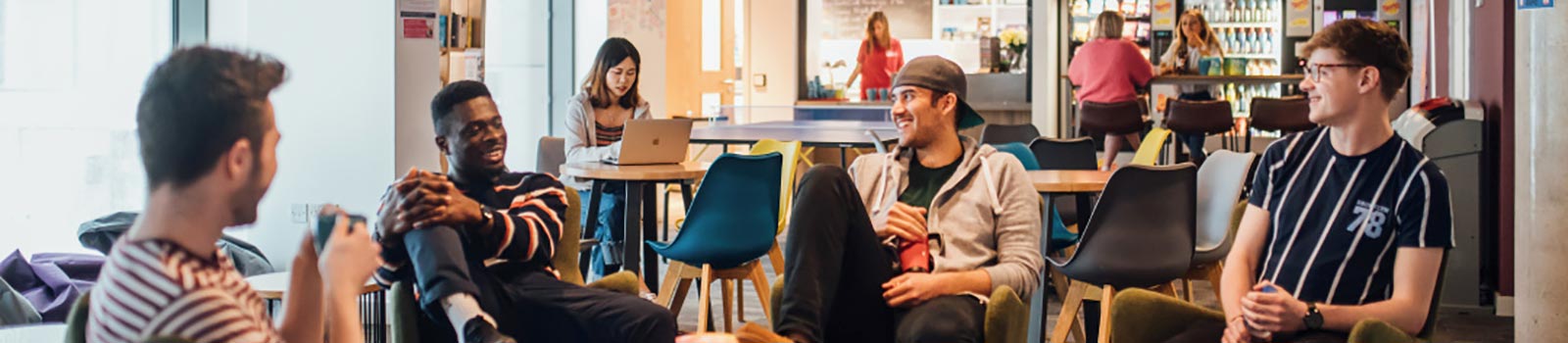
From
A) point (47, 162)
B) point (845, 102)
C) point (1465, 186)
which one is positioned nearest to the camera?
point (47, 162)

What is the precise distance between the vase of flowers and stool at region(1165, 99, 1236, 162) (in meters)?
1.94

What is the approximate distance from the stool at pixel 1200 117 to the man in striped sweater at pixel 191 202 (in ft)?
29.6

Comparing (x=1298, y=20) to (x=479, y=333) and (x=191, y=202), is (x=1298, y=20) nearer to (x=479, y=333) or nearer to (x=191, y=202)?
(x=479, y=333)

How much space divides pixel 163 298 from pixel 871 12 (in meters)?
11.7

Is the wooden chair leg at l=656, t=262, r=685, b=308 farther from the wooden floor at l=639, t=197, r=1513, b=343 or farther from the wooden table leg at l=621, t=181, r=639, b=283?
the wooden table leg at l=621, t=181, r=639, b=283

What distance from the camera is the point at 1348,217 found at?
2734 mm

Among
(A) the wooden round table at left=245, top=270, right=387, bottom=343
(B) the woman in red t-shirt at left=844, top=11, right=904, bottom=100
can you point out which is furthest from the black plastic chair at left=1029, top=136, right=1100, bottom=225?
(B) the woman in red t-shirt at left=844, top=11, right=904, bottom=100

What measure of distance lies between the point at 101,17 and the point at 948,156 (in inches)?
143

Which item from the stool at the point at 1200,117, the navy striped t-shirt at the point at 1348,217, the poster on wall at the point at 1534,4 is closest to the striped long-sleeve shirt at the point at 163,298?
the navy striped t-shirt at the point at 1348,217

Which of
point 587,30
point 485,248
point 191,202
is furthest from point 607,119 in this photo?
point 191,202

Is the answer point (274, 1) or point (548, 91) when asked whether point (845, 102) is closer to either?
point (548, 91)

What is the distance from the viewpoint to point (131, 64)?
5.75m

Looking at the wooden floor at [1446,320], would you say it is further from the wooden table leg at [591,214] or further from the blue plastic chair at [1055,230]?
the wooden table leg at [591,214]

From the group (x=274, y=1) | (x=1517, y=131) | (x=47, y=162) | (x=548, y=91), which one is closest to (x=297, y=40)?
(x=274, y=1)
